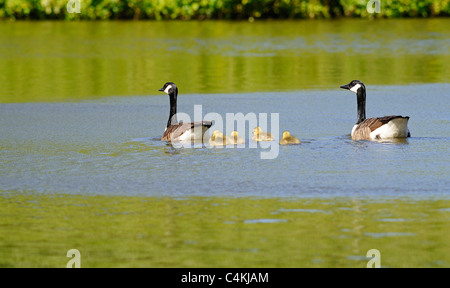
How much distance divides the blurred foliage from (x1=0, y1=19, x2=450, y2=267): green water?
69.1ft

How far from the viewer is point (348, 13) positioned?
46.5 meters

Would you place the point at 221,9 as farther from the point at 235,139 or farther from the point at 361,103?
→ the point at 235,139

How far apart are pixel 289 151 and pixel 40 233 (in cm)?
473

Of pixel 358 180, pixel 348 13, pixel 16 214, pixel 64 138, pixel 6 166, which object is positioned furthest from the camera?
pixel 348 13

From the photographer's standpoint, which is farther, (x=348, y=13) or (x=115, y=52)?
(x=348, y=13)

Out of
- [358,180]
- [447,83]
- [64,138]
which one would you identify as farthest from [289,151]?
[447,83]

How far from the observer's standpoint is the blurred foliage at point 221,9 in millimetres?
45531

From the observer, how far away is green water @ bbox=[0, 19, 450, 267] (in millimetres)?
7867

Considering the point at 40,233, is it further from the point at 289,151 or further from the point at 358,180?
the point at 289,151

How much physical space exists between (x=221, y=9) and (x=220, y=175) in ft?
120

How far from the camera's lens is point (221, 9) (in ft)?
153

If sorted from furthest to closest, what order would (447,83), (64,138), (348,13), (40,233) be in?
(348,13), (447,83), (64,138), (40,233)

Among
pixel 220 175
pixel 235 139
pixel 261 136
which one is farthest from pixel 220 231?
pixel 261 136

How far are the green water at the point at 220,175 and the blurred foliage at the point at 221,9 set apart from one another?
21.1 m
